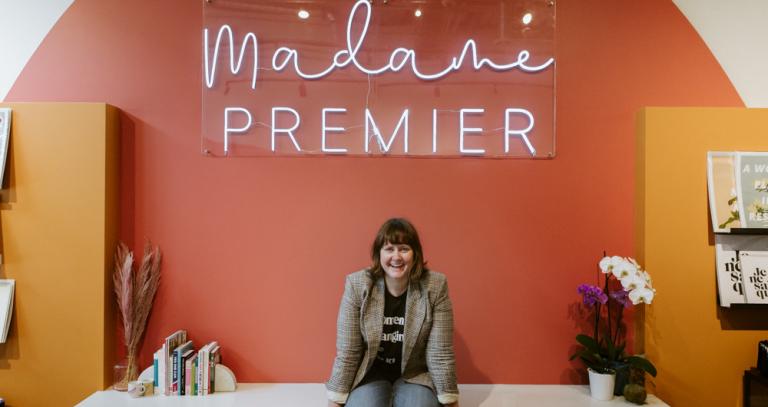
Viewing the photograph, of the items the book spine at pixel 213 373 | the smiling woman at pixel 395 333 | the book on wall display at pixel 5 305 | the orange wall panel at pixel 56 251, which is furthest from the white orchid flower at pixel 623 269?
the book on wall display at pixel 5 305

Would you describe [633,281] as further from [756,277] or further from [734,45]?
[734,45]

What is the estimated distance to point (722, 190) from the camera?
8.54 ft

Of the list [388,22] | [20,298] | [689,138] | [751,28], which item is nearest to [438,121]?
[388,22]

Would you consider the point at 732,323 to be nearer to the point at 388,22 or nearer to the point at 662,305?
the point at 662,305

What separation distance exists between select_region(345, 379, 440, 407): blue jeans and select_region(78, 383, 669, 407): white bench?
0.32 meters

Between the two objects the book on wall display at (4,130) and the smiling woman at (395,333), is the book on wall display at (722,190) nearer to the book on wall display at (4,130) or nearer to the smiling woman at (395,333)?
the smiling woman at (395,333)

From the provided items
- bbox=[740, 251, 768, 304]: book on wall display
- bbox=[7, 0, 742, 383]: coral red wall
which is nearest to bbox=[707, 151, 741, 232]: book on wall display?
bbox=[740, 251, 768, 304]: book on wall display

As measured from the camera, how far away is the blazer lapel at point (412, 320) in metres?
2.22

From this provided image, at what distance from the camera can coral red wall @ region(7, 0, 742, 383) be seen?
2.71m

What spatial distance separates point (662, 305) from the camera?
2.64 m

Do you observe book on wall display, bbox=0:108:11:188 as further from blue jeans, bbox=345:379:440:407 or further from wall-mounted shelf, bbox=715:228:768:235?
wall-mounted shelf, bbox=715:228:768:235

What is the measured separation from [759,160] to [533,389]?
1.83m

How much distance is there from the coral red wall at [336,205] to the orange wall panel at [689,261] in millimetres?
155

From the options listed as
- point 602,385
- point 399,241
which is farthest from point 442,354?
point 602,385
